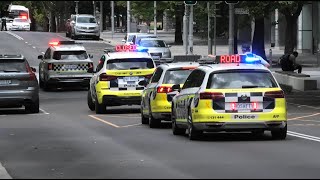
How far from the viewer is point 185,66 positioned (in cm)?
2086

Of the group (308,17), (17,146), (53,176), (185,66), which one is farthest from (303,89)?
(308,17)

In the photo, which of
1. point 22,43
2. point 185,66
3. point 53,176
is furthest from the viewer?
point 22,43

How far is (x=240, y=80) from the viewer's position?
16672mm

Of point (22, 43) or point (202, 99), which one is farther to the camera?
point (22, 43)

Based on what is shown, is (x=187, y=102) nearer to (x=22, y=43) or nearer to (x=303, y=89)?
(x=303, y=89)

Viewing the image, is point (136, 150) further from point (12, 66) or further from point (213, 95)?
point (12, 66)

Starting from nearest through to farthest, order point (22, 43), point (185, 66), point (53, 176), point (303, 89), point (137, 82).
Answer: point (53, 176), point (185, 66), point (137, 82), point (303, 89), point (22, 43)

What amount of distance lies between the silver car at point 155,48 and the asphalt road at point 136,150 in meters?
22.7

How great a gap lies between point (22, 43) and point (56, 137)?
5082 centimetres

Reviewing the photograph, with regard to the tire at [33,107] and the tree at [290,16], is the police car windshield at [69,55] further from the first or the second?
the tree at [290,16]

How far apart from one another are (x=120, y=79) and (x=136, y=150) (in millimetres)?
9554

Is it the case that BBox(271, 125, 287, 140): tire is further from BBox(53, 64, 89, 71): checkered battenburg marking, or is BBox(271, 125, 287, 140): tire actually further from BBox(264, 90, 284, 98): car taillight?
BBox(53, 64, 89, 71): checkered battenburg marking

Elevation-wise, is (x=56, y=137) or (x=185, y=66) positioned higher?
(x=185, y=66)

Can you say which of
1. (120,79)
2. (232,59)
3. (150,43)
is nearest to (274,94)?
(232,59)
